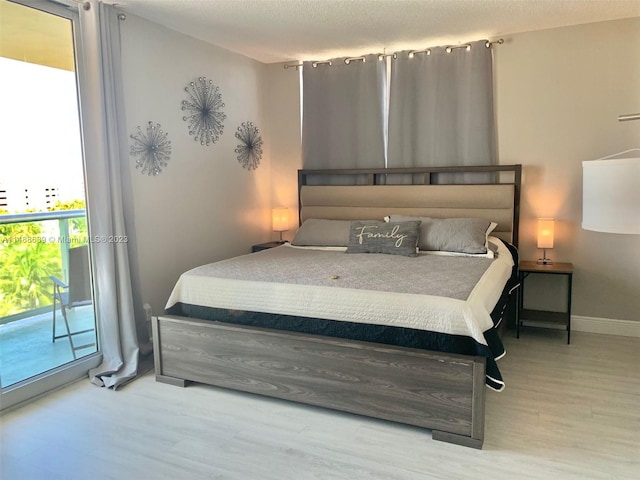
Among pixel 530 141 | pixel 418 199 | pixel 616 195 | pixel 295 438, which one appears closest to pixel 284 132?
pixel 418 199

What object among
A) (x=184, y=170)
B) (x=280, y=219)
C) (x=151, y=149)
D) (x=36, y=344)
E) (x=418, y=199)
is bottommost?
(x=36, y=344)

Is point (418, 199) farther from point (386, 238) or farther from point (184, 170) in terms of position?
point (184, 170)

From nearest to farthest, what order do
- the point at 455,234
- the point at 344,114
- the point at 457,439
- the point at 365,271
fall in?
the point at 457,439 < the point at 365,271 < the point at 455,234 < the point at 344,114

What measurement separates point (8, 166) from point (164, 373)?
1535 millimetres

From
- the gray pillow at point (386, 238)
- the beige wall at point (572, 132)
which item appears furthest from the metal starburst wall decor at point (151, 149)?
the beige wall at point (572, 132)

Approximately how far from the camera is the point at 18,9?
9.26ft

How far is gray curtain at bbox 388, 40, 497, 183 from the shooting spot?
4.12 m

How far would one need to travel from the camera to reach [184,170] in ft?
12.9

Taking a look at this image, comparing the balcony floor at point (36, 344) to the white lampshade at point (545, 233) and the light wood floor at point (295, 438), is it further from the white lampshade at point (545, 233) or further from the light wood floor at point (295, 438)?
the white lampshade at point (545, 233)

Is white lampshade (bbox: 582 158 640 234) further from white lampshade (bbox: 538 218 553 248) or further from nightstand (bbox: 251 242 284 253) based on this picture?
nightstand (bbox: 251 242 284 253)

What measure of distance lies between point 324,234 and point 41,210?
2.15m

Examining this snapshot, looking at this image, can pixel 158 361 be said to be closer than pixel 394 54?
Yes

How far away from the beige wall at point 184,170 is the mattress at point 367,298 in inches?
26.3

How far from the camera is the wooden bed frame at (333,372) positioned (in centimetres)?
233
